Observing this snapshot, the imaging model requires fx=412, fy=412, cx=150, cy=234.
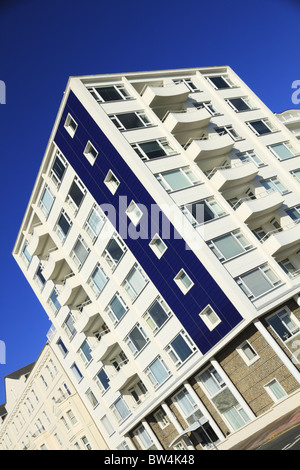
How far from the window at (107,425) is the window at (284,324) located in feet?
65.0

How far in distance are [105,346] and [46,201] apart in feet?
49.7

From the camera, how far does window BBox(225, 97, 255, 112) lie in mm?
40719

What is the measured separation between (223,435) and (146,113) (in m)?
26.2

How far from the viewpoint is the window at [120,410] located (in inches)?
1420

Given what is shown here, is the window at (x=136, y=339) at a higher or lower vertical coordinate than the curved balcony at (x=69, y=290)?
lower

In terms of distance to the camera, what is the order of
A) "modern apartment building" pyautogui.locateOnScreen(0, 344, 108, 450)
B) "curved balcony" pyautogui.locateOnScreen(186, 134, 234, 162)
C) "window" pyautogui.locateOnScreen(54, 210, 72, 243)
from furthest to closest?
"modern apartment building" pyautogui.locateOnScreen(0, 344, 108, 450), "window" pyautogui.locateOnScreen(54, 210, 72, 243), "curved balcony" pyautogui.locateOnScreen(186, 134, 234, 162)

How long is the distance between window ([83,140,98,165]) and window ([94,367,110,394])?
18.8 m


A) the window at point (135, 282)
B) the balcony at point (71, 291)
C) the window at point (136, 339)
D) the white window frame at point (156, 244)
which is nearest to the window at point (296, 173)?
the white window frame at point (156, 244)

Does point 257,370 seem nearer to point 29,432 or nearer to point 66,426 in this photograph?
point 66,426

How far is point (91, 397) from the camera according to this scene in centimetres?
4041

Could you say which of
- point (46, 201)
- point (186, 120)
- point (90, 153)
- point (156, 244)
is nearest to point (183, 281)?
point (156, 244)

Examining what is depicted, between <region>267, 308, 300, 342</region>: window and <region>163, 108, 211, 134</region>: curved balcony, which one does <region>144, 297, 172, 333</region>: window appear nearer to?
<region>267, 308, 300, 342</region>: window

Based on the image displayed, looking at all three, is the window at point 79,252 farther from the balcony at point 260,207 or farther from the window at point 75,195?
the balcony at point 260,207

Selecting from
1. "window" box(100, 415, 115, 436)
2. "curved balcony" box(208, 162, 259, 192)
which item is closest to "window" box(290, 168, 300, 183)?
"curved balcony" box(208, 162, 259, 192)
